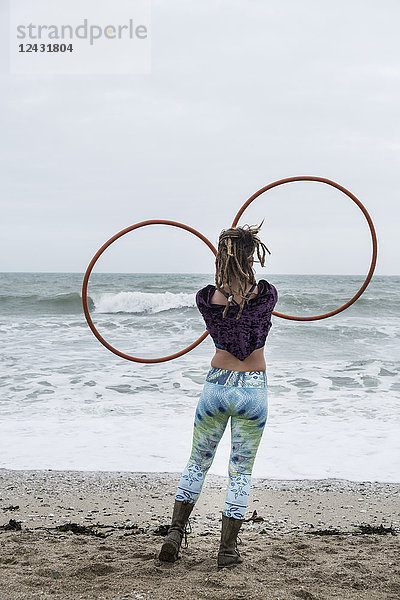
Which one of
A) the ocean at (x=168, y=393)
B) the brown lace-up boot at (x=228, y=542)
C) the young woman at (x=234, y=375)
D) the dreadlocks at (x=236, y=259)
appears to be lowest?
the ocean at (x=168, y=393)

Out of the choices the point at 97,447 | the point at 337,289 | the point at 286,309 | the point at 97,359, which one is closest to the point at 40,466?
the point at 97,447

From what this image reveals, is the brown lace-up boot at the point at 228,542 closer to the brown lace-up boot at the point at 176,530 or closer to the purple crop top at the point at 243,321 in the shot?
the brown lace-up boot at the point at 176,530

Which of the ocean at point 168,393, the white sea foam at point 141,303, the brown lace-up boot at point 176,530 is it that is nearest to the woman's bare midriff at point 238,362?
the brown lace-up boot at point 176,530

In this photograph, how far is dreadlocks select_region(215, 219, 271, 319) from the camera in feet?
11.4

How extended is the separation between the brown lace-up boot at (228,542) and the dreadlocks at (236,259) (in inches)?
45.0

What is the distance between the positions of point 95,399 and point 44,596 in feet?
19.6

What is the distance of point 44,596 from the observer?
10.6 ft

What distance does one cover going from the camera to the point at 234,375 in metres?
3.55

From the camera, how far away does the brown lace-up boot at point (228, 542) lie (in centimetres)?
359

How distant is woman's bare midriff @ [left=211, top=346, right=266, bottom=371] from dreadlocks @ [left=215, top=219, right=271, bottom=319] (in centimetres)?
24

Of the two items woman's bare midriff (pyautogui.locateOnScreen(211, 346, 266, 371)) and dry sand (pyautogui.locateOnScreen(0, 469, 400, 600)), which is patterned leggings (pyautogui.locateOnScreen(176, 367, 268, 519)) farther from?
dry sand (pyautogui.locateOnScreen(0, 469, 400, 600))

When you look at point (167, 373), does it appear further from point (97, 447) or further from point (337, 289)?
point (337, 289)

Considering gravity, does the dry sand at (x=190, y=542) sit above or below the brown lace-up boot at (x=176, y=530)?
below

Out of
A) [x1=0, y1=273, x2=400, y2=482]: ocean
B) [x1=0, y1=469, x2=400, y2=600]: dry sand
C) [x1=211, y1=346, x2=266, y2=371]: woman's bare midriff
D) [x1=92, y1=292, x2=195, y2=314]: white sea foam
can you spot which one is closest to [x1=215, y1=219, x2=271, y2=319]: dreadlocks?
[x1=211, y1=346, x2=266, y2=371]: woman's bare midriff
